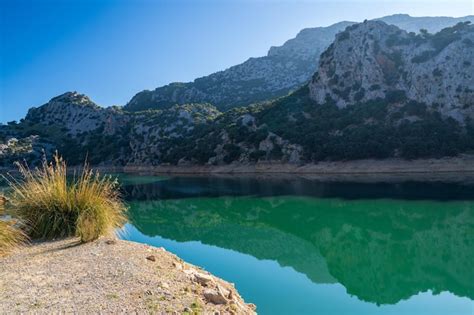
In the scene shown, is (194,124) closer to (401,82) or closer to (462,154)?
(401,82)

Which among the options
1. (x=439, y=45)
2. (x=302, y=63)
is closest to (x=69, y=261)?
(x=439, y=45)

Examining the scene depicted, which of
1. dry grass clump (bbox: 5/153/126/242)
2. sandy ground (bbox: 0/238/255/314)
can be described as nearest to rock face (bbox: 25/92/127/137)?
dry grass clump (bbox: 5/153/126/242)

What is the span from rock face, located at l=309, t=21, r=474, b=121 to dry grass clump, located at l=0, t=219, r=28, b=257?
49.1m

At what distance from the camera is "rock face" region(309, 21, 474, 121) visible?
49.2 m

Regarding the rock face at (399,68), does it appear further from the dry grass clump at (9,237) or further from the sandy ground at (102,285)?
the dry grass clump at (9,237)

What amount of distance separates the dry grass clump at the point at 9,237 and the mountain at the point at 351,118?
39369 mm

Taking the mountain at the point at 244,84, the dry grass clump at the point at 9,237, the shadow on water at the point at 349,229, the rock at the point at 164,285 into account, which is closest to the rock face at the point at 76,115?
the mountain at the point at 244,84

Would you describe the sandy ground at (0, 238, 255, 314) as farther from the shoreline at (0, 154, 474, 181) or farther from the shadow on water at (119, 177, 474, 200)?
the shoreline at (0, 154, 474, 181)

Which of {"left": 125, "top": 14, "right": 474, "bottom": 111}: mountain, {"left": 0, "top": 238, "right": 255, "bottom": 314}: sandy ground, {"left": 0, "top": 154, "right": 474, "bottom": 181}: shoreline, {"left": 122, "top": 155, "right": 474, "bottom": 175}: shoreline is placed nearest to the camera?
{"left": 0, "top": 238, "right": 255, "bottom": 314}: sandy ground

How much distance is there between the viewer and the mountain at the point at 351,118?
1777 inches

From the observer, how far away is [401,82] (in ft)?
182

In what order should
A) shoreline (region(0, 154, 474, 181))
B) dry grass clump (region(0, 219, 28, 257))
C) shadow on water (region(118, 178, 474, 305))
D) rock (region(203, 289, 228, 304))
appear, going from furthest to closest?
shoreline (region(0, 154, 474, 181))
shadow on water (region(118, 178, 474, 305))
dry grass clump (region(0, 219, 28, 257))
rock (region(203, 289, 228, 304))

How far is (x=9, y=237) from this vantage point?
320 inches

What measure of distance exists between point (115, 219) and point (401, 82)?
177ft
